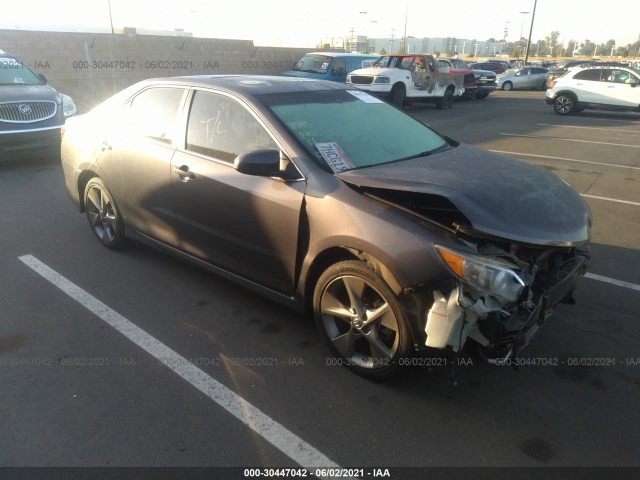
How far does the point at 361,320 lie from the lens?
301cm

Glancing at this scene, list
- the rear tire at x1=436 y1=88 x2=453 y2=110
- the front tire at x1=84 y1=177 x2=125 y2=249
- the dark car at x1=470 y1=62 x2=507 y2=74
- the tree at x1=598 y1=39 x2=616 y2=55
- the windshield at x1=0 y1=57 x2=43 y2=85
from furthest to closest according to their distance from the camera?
the tree at x1=598 y1=39 x2=616 y2=55 → the dark car at x1=470 y1=62 x2=507 y2=74 → the rear tire at x1=436 y1=88 x2=453 y2=110 → the windshield at x1=0 y1=57 x2=43 y2=85 → the front tire at x1=84 y1=177 x2=125 y2=249

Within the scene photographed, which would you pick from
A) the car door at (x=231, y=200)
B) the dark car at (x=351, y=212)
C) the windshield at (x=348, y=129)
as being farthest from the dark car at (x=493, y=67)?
the car door at (x=231, y=200)

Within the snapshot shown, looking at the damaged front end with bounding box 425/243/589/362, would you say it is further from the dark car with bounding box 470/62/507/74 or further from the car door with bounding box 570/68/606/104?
the dark car with bounding box 470/62/507/74

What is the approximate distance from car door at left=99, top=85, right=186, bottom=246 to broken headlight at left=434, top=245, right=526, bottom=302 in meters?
2.40

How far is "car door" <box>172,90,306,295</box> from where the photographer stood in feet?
10.8

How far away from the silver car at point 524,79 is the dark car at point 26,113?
1128 inches

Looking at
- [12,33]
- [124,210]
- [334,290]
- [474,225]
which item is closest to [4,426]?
[334,290]

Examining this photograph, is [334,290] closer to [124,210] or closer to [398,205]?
[398,205]

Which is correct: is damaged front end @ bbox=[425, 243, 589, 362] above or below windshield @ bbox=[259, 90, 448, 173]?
below

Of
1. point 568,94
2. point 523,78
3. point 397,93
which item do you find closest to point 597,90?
point 568,94

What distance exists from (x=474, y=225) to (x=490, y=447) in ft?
3.72

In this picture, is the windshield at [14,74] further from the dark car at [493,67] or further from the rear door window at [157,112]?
the dark car at [493,67]

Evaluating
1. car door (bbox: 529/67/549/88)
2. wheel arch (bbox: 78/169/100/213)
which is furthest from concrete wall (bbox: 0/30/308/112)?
car door (bbox: 529/67/549/88)

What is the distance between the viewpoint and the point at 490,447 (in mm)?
2598
